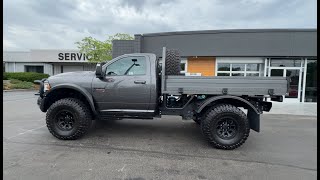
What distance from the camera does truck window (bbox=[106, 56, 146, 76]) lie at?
5281 mm

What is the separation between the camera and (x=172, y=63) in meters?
5.52

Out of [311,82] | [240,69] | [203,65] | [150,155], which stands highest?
[203,65]

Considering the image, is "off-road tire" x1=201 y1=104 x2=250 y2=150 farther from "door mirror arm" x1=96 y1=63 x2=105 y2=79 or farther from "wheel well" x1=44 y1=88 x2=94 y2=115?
"wheel well" x1=44 y1=88 x2=94 y2=115

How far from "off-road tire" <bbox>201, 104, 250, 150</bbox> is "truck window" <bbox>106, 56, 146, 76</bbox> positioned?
6.01 ft

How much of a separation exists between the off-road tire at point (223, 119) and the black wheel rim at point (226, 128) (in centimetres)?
5

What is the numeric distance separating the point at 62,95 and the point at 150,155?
267 cm

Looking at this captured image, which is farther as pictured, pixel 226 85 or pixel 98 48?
pixel 98 48

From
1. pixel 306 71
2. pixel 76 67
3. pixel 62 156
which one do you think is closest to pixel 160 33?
pixel 306 71

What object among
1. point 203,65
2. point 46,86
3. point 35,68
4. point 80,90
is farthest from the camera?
point 35,68

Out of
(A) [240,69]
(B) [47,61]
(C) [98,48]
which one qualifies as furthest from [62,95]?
(B) [47,61]

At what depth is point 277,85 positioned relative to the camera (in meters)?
4.61

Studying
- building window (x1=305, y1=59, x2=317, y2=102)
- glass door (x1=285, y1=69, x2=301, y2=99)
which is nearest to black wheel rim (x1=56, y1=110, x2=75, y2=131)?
glass door (x1=285, y1=69, x2=301, y2=99)

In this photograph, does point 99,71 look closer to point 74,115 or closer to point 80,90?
point 80,90

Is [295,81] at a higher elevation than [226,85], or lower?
higher
